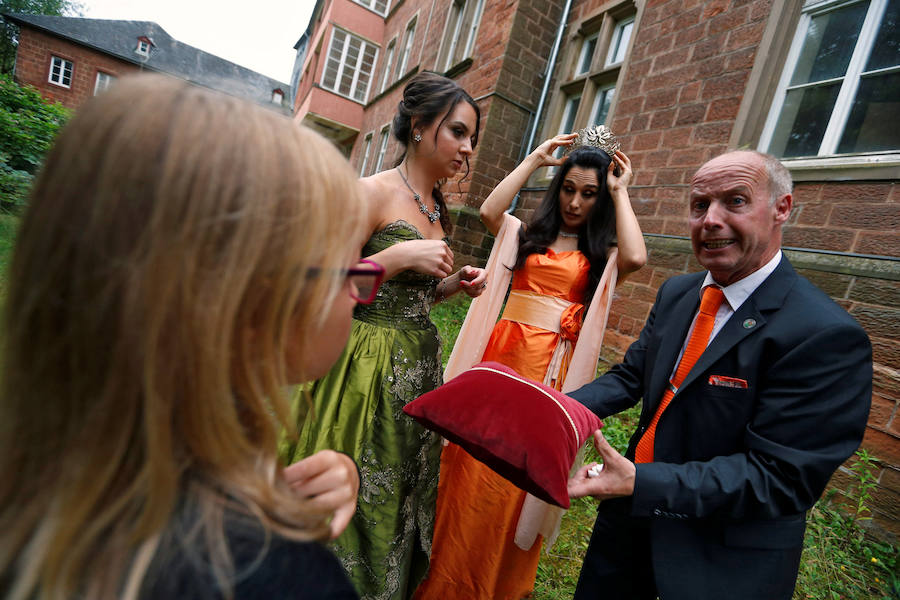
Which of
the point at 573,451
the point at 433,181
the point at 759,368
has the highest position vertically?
the point at 433,181

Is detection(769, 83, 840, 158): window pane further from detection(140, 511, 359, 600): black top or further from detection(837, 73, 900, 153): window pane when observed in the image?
detection(140, 511, 359, 600): black top

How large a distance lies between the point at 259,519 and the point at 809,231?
422 centimetres

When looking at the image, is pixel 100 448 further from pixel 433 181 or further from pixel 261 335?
pixel 433 181

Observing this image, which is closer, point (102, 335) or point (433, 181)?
point (102, 335)

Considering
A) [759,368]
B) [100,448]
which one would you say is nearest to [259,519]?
[100,448]

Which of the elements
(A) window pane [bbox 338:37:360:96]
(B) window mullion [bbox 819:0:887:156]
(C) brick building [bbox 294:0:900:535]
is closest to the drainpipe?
(C) brick building [bbox 294:0:900:535]

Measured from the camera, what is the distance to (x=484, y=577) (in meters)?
2.11

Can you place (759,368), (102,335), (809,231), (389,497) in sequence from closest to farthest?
(102,335) → (759,368) → (389,497) → (809,231)

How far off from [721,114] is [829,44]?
850 millimetres

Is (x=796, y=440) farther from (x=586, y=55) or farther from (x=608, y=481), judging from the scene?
(x=586, y=55)

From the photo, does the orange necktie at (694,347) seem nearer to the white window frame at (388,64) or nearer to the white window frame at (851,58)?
the white window frame at (851,58)

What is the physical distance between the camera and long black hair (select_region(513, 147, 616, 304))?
2400 millimetres

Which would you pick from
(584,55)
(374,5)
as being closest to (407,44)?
(374,5)

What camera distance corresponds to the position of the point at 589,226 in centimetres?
243
